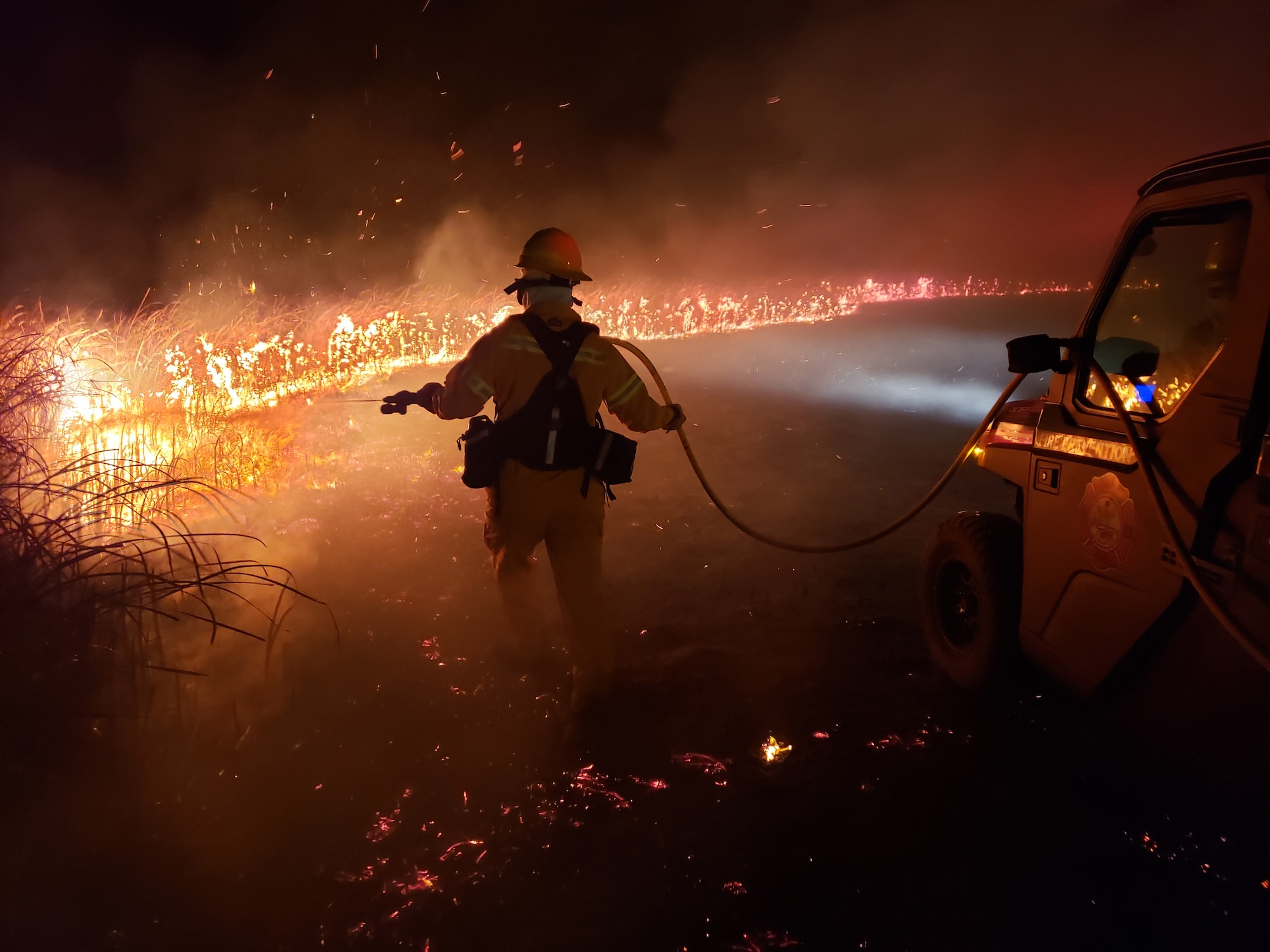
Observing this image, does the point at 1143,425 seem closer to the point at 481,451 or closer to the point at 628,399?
the point at 628,399

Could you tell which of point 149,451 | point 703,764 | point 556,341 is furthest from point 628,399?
point 149,451

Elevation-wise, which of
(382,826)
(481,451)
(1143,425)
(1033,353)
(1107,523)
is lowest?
(382,826)

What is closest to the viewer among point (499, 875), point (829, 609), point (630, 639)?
point (499, 875)

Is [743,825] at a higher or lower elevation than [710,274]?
lower

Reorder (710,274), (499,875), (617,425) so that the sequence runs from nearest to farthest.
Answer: (499,875) → (617,425) → (710,274)

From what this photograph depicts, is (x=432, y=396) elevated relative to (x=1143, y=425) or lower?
elevated

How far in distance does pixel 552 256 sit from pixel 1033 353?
207 centimetres

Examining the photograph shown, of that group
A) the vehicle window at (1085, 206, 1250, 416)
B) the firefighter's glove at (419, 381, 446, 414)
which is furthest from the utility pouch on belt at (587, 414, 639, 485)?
the vehicle window at (1085, 206, 1250, 416)

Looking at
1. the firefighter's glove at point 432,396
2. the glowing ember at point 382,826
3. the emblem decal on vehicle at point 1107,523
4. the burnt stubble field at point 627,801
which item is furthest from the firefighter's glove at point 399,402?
the emblem decal on vehicle at point 1107,523

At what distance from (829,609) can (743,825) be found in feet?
6.18

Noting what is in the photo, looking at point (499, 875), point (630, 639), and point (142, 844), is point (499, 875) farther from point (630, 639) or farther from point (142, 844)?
point (630, 639)

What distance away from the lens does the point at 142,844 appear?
2.42 meters

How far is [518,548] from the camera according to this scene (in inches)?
131

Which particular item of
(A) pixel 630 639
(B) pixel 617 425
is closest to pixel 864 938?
(A) pixel 630 639
